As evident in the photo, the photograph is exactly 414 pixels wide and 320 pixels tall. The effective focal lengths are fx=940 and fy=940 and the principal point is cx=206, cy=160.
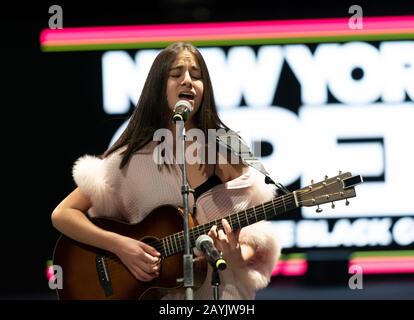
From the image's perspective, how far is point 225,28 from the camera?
6602 millimetres

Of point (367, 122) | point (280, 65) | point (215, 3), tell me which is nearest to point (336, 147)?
point (367, 122)

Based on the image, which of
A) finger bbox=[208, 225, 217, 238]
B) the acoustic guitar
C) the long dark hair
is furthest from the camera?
the long dark hair

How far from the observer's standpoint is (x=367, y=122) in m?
6.57

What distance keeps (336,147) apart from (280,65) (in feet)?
2.28

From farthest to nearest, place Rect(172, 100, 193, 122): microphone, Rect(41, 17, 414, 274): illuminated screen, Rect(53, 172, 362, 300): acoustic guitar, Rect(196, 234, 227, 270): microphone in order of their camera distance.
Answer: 1. Rect(41, 17, 414, 274): illuminated screen
2. Rect(53, 172, 362, 300): acoustic guitar
3. Rect(172, 100, 193, 122): microphone
4. Rect(196, 234, 227, 270): microphone

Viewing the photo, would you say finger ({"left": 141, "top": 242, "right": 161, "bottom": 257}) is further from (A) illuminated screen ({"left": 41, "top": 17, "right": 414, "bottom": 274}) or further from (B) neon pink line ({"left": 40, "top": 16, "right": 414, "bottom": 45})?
(B) neon pink line ({"left": 40, "top": 16, "right": 414, "bottom": 45})

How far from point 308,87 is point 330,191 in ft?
9.14

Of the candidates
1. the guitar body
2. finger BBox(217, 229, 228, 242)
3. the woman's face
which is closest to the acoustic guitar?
the guitar body

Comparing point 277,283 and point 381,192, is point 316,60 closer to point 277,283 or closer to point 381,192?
point 381,192

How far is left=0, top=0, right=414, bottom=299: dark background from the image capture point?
21.7ft

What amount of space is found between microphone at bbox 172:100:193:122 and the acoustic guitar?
0.50 metres

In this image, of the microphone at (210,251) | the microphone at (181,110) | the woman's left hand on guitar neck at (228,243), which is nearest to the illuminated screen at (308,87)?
the woman's left hand on guitar neck at (228,243)

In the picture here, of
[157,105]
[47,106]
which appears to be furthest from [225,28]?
[157,105]
